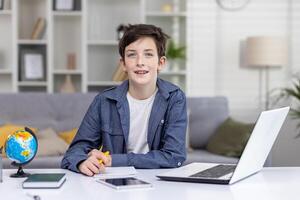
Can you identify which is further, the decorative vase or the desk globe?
the decorative vase

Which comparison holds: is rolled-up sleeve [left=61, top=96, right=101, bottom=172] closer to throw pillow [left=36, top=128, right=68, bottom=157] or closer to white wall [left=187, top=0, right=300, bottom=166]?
throw pillow [left=36, top=128, right=68, bottom=157]

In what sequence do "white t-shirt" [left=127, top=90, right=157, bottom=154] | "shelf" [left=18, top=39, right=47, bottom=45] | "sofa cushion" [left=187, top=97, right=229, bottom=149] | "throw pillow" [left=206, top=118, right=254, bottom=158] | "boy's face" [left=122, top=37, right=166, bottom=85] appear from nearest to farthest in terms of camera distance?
"boy's face" [left=122, top=37, right=166, bottom=85]
"white t-shirt" [left=127, top=90, right=157, bottom=154]
"throw pillow" [left=206, top=118, right=254, bottom=158]
"sofa cushion" [left=187, top=97, right=229, bottom=149]
"shelf" [left=18, top=39, right=47, bottom=45]

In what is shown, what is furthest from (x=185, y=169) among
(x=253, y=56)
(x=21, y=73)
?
(x=21, y=73)

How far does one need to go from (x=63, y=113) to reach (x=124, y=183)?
8.57 ft

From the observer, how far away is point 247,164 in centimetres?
165

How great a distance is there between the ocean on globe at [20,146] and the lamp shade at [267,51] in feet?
10.3

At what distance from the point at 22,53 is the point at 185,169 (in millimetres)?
3302

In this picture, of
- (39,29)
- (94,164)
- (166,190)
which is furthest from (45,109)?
(166,190)

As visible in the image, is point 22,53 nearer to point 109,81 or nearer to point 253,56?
point 109,81

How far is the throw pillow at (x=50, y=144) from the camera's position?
3656mm

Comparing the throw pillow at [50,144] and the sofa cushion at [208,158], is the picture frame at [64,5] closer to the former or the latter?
the throw pillow at [50,144]

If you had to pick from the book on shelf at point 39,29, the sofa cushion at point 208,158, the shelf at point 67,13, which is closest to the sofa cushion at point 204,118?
the sofa cushion at point 208,158

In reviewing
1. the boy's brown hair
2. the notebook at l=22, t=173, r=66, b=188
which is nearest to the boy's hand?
the notebook at l=22, t=173, r=66, b=188

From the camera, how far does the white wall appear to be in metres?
4.91
